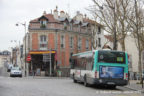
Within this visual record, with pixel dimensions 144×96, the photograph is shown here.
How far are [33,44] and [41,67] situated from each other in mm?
4594

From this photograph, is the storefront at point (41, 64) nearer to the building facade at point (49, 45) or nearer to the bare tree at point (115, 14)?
the building facade at point (49, 45)

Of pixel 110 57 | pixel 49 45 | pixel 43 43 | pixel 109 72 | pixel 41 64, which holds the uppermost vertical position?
pixel 43 43

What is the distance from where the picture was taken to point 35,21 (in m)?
50.2

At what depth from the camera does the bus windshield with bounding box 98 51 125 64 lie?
19.3 m

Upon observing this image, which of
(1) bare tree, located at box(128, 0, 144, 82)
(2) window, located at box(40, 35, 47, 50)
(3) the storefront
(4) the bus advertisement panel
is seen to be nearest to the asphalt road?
(4) the bus advertisement panel

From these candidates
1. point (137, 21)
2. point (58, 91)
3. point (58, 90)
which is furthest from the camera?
point (137, 21)

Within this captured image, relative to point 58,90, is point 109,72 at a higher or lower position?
higher

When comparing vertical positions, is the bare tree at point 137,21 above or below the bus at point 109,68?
above

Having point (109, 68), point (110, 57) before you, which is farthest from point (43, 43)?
point (109, 68)

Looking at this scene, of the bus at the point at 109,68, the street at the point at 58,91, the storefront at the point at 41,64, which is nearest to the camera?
the street at the point at 58,91

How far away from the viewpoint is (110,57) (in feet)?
63.6

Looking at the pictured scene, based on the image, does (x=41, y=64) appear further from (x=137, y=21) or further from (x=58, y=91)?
(x=58, y=91)

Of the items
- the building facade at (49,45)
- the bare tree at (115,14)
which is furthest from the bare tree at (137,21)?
the building facade at (49,45)

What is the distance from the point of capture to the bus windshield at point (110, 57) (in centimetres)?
1931
